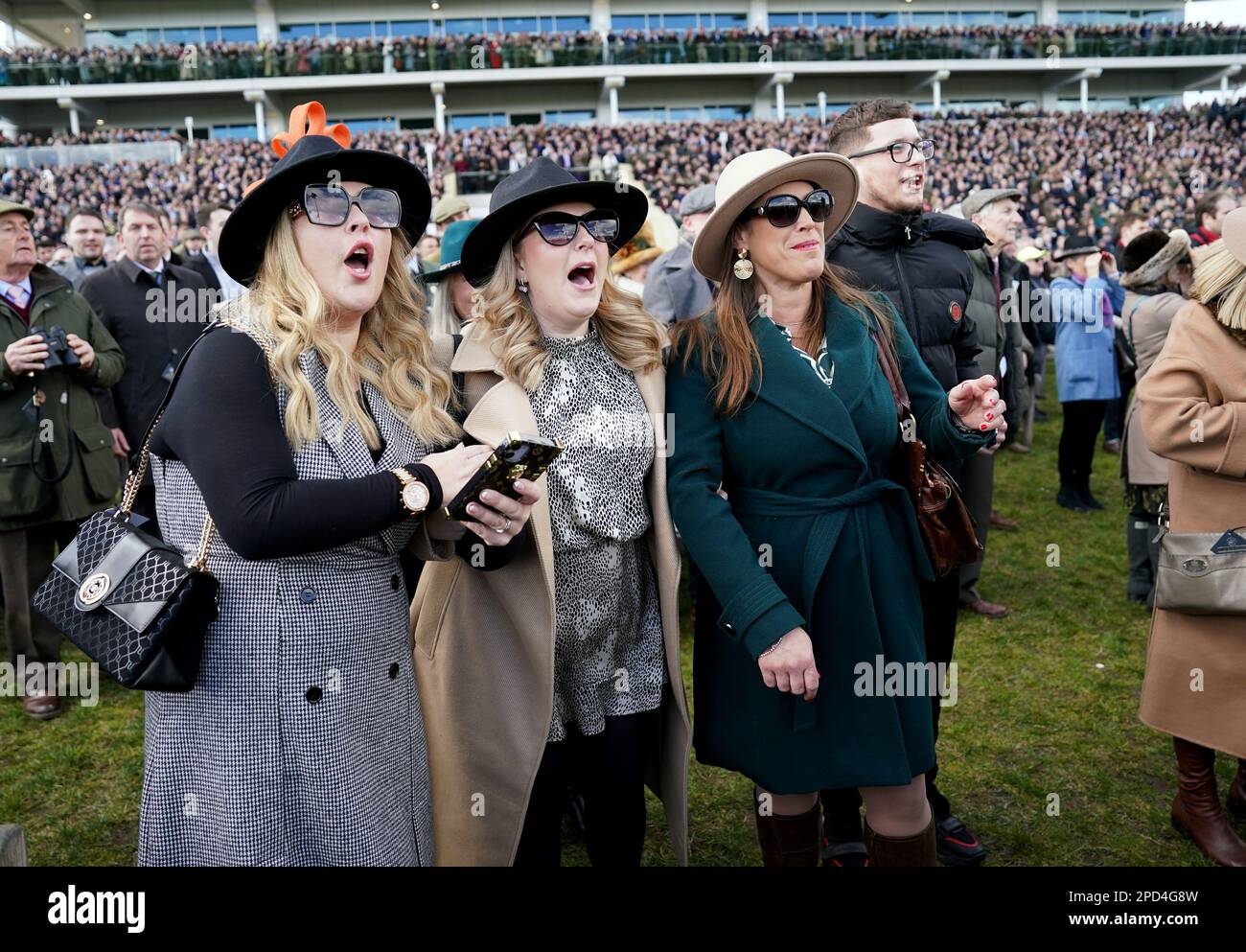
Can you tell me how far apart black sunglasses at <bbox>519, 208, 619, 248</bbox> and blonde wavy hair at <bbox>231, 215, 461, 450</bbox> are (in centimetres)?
35

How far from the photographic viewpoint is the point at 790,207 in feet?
8.47

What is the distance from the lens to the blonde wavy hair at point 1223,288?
2986 mm

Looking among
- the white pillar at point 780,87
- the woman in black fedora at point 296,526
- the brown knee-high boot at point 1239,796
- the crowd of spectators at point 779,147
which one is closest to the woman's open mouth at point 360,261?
the woman in black fedora at point 296,526

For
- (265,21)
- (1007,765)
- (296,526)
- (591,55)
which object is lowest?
(1007,765)

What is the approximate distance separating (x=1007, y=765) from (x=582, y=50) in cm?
4908

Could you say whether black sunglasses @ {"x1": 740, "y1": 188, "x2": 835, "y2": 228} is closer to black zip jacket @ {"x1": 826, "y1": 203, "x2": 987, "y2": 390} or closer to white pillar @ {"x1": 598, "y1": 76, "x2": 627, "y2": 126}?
black zip jacket @ {"x1": 826, "y1": 203, "x2": 987, "y2": 390}

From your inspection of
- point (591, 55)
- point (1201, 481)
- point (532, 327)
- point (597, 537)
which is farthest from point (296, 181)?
point (591, 55)

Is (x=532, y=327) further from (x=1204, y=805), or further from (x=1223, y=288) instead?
(x=1204, y=805)

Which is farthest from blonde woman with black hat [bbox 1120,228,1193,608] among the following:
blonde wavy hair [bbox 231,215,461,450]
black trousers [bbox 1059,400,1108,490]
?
blonde wavy hair [bbox 231,215,461,450]

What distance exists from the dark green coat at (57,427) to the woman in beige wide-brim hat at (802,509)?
3848 mm

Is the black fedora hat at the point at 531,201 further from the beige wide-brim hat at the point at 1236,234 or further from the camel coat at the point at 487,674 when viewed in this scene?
the beige wide-brim hat at the point at 1236,234

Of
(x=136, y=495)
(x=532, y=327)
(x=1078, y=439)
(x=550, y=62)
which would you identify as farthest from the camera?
(x=550, y=62)
